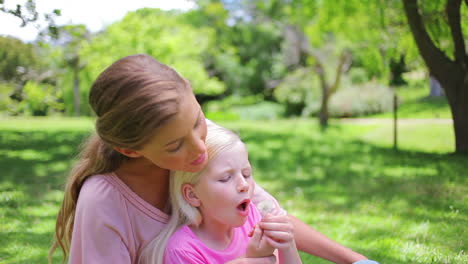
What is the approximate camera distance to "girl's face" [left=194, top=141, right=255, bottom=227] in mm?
2102

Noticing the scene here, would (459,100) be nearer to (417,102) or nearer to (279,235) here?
(279,235)

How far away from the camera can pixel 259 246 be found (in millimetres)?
2002

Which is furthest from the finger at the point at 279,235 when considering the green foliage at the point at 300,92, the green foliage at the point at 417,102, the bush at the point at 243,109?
the bush at the point at 243,109

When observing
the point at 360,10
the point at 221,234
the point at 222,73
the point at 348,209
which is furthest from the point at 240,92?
the point at 221,234

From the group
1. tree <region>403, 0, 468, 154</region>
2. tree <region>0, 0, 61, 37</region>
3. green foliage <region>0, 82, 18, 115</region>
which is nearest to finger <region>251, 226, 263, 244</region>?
tree <region>0, 0, 61, 37</region>

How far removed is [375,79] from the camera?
2042 cm

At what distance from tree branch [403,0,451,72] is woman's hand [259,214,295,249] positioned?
21.5 ft

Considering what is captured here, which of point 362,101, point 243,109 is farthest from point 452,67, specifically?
point 243,109

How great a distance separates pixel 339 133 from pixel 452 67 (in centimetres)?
594

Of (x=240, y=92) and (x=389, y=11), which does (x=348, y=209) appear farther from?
(x=240, y=92)

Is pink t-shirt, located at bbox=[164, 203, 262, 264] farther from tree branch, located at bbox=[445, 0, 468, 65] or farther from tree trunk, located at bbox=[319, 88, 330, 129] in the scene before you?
tree trunk, located at bbox=[319, 88, 330, 129]

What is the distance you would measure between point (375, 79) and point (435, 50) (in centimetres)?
1304

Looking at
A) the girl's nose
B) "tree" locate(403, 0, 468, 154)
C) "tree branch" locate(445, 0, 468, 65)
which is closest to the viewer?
the girl's nose

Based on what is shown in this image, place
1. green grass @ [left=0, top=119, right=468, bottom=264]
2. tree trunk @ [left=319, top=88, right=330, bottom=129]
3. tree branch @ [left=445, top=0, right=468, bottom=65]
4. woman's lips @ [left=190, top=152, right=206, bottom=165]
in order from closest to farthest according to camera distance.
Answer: woman's lips @ [left=190, top=152, right=206, bottom=165]
green grass @ [left=0, top=119, right=468, bottom=264]
tree branch @ [left=445, top=0, right=468, bottom=65]
tree trunk @ [left=319, top=88, right=330, bottom=129]
